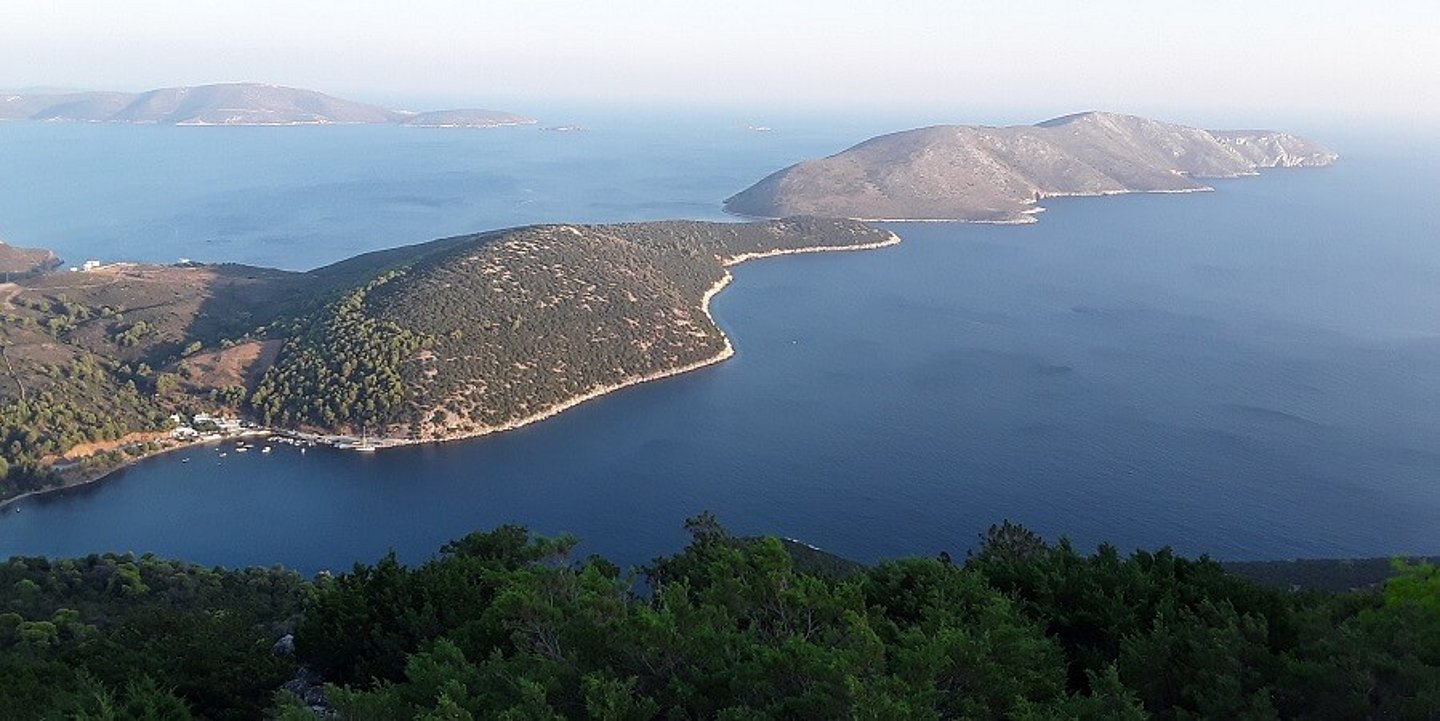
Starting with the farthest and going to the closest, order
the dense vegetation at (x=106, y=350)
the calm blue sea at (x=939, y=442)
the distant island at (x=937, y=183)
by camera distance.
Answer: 1. the distant island at (x=937, y=183)
2. the dense vegetation at (x=106, y=350)
3. the calm blue sea at (x=939, y=442)

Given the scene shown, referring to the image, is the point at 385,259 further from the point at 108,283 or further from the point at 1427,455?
the point at 1427,455

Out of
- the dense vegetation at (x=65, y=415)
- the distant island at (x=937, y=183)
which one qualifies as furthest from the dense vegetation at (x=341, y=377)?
the distant island at (x=937, y=183)

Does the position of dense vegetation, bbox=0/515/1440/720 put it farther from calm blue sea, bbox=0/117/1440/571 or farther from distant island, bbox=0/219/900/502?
distant island, bbox=0/219/900/502

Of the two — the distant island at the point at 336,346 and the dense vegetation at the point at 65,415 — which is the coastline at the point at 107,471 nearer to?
the distant island at the point at 336,346

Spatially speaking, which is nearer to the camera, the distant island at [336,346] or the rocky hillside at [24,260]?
the distant island at [336,346]

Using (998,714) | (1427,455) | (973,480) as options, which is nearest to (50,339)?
(973,480)

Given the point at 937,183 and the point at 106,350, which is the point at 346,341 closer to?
the point at 106,350

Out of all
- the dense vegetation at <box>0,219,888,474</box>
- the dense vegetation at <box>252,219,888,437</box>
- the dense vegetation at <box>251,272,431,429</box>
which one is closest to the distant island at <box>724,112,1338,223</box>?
the dense vegetation at <box>252,219,888,437</box>
